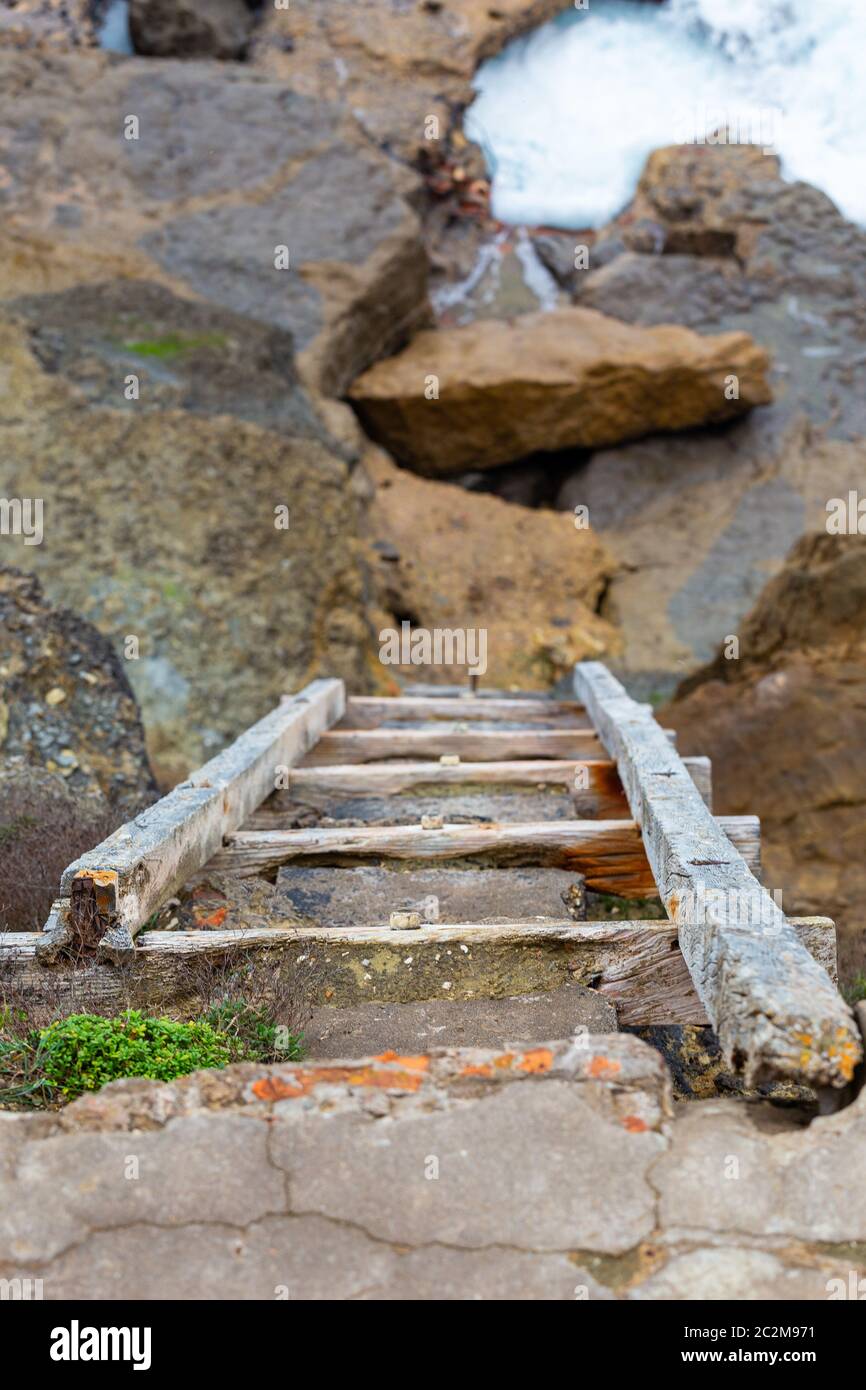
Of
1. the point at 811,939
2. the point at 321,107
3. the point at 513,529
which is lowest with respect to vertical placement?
the point at 811,939

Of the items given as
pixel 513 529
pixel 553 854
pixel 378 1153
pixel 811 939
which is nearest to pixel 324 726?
pixel 553 854

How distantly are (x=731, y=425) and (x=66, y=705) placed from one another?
11.1m

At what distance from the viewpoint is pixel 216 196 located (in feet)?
38.2

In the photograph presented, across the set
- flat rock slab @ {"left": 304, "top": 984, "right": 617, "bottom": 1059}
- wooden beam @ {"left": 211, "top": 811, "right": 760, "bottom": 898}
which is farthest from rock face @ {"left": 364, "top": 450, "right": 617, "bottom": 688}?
flat rock slab @ {"left": 304, "top": 984, "right": 617, "bottom": 1059}

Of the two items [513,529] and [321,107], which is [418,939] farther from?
[321,107]

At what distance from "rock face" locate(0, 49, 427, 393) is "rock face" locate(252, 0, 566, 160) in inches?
70.6

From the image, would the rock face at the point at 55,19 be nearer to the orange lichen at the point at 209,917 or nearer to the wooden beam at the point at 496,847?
the wooden beam at the point at 496,847

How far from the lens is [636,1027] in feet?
9.78

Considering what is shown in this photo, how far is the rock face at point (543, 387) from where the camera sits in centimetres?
1291

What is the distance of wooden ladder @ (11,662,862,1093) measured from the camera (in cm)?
239

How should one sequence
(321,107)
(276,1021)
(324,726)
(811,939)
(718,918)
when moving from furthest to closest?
1. (321,107)
2. (324,726)
3. (811,939)
4. (276,1021)
5. (718,918)

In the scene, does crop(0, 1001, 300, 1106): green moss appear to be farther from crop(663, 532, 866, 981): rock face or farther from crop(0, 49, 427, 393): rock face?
crop(0, 49, 427, 393): rock face

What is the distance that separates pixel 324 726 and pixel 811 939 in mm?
3180
